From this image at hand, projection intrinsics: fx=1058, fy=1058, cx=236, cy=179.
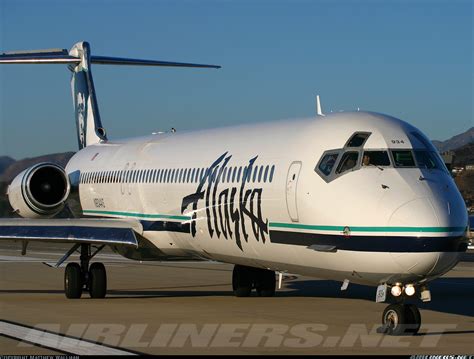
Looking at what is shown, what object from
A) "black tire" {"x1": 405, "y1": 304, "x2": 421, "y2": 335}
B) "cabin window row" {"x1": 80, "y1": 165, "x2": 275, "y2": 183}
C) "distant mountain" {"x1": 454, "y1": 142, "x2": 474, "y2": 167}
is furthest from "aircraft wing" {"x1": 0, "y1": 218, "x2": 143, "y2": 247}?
"distant mountain" {"x1": 454, "y1": 142, "x2": 474, "y2": 167}

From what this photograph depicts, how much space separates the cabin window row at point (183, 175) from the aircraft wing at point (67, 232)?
1463mm

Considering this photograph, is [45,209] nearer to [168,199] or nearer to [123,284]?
[123,284]

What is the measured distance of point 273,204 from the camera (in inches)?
688

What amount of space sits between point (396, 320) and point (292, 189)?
302 cm

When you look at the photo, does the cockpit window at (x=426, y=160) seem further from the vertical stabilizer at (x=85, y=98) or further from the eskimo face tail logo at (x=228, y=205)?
the vertical stabilizer at (x=85, y=98)

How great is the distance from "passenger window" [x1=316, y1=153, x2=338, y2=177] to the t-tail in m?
14.0

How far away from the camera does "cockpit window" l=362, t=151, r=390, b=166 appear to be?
1562 centimetres

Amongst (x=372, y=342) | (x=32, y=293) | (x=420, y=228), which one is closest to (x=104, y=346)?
(x=372, y=342)

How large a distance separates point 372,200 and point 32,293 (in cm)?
1117

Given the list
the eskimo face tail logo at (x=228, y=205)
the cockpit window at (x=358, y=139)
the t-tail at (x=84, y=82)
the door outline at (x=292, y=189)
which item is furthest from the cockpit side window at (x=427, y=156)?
the t-tail at (x=84, y=82)

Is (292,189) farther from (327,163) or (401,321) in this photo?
(401,321)

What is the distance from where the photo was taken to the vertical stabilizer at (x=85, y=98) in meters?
30.3

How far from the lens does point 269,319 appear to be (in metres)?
17.4

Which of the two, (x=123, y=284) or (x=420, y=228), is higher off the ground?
(x=420, y=228)
